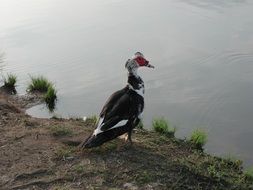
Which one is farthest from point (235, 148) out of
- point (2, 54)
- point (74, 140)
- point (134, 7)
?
point (134, 7)

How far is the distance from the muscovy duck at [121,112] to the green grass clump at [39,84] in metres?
5.22

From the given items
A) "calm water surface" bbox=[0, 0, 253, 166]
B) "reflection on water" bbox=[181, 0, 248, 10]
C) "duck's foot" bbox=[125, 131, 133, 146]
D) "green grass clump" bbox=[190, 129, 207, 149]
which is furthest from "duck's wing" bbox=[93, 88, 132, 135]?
"reflection on water" bbox=[181, 0, 248, 10]

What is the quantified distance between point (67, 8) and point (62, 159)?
12002 millimetres

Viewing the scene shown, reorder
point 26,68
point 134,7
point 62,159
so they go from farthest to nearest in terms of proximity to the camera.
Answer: point 134,7, point 26,68, point 62,159

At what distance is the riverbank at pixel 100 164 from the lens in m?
6.47

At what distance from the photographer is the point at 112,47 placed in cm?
1435

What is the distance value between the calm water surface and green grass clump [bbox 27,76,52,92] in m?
0.36

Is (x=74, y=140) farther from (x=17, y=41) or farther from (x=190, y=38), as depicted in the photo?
(x=17, y=41)

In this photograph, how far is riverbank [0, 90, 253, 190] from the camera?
6.47 metres

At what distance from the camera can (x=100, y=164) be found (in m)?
6.84

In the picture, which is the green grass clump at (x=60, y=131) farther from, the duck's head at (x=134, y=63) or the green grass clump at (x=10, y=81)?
the green grass clump at (x=10, y=81)

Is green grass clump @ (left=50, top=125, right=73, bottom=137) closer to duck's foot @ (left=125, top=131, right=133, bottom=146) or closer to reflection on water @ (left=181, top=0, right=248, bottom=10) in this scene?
duck's foot @ (left=125, top=131, right=133, bottom=146)

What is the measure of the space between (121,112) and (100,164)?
0.90 m

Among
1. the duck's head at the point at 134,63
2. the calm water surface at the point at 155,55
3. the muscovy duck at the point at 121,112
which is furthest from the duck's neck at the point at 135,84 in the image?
the calm water surface at the point at 155,55
